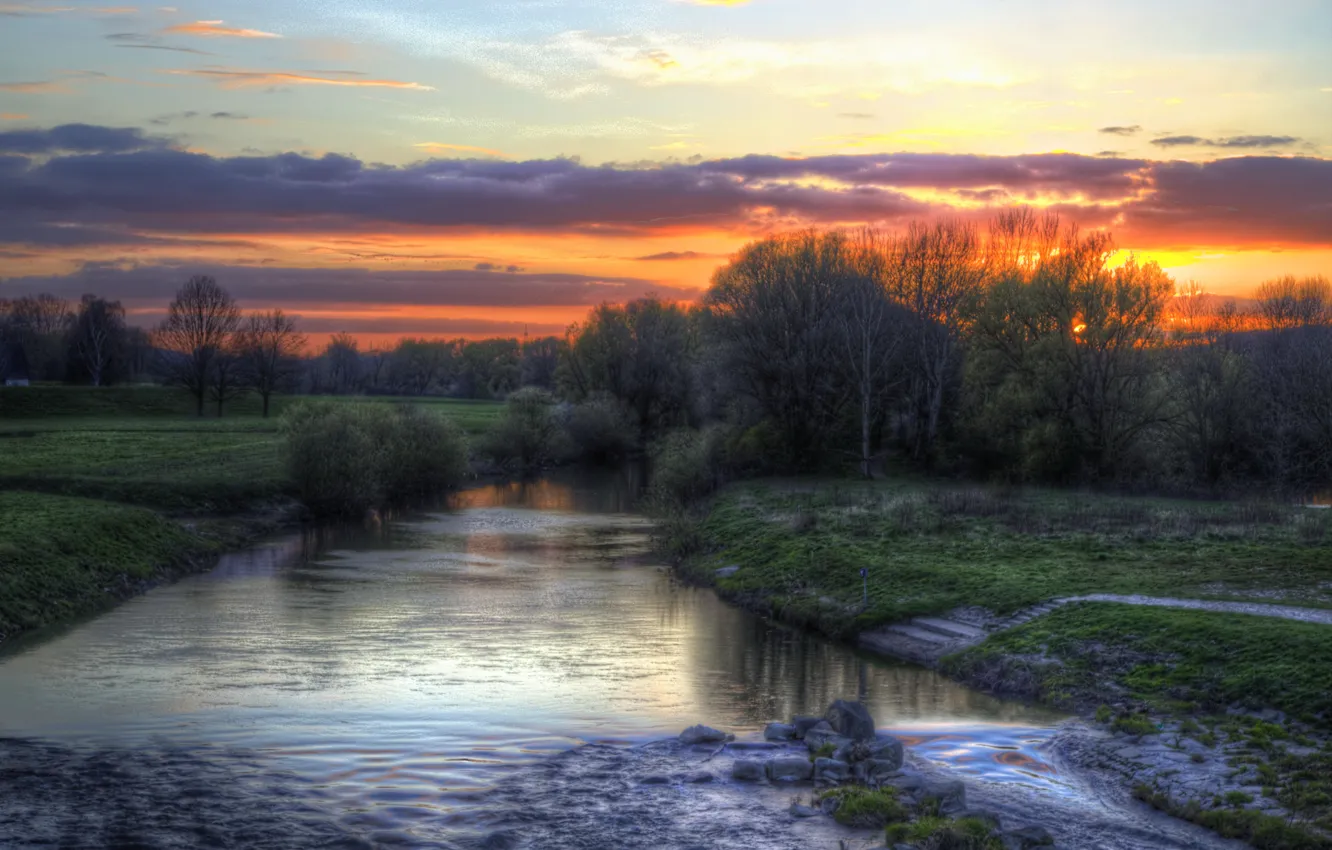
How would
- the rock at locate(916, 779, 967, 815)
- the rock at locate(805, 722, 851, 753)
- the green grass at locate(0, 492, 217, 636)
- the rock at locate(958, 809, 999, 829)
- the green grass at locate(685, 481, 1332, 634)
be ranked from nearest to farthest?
the rock at locate(958, 809, 999, 829), the rock at locate(916, 779, 967, 815), the rock at locate(805, 722, 851, 753), the green grass at locate(685, 481, 1332, 634), the green grass at locate(0, 492, 217, 636)

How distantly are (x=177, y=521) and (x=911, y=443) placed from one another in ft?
142

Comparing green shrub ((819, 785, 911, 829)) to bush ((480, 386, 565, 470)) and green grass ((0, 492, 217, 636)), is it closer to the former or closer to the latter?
green grass ((0, 492, 217, 636))

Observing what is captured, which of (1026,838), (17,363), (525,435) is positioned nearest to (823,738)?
(1026,838)

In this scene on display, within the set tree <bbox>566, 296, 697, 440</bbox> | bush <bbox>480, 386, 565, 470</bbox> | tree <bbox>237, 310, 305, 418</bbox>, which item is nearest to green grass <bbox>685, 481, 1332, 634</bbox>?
bush <bbox>480, 386, 565, 470</bbox>

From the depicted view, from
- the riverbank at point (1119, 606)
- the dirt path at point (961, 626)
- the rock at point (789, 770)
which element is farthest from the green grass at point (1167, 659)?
the rock at point (789, 770)

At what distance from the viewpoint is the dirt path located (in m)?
27.0

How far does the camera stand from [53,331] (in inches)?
6555

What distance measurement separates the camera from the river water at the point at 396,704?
17.5 metres

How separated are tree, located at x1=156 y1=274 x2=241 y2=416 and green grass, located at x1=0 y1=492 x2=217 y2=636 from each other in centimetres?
7544

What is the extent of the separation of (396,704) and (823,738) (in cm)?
911

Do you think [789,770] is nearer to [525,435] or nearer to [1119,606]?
[1119,606]

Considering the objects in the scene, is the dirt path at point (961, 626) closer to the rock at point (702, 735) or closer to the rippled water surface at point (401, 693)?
the rippled water surface at point (401, 693)

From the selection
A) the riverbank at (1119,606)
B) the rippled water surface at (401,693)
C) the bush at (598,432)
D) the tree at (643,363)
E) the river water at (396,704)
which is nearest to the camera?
the river water at (396,704)

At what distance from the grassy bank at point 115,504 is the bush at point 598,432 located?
24202 millimetres
